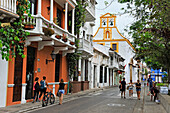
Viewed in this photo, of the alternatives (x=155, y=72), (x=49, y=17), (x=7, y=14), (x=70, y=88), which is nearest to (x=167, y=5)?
(x=7, y=14)

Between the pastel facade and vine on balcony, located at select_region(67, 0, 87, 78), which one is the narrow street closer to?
vine on balcony, located at select_region(67, 0, 87, 78)

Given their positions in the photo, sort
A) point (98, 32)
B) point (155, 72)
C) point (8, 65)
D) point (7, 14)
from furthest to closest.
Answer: point (98, 32) < point (155, 72) < point (8, 65) < point (7, 14)

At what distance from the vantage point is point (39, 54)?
16453 millimetres

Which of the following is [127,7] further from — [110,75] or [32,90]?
[110,75]

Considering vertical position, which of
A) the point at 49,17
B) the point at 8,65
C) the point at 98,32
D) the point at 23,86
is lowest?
the point at 23,86

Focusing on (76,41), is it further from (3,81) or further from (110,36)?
(110,36)

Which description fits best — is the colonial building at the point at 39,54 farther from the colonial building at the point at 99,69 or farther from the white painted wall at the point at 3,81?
the colonial building at the point at 99,69

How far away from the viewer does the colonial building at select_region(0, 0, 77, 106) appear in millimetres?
12977

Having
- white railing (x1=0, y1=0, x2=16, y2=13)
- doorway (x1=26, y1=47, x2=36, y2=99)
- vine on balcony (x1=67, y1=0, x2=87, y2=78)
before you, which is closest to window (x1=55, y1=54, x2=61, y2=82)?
vine on balcony (x1=67, y1=0, x2=87, y2=78)

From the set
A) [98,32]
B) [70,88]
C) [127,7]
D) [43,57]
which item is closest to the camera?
[127,7]

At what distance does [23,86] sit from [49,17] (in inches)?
238

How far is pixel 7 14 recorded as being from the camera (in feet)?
32.1

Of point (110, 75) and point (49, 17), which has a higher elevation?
point (49, 17)

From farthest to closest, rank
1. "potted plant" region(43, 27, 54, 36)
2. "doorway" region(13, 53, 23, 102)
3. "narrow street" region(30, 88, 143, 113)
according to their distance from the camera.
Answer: "potted plant" region(43, 27, 54, 36)
"doorway" region(13, 53, 23, 102)
"narrow street" region(30, 88, 143, 113)
